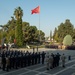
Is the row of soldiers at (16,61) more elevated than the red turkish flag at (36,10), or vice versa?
the red turkish flag at (36,10)

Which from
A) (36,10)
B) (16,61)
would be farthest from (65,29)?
(16,61)

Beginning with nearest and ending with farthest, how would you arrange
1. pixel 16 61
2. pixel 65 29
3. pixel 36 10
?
1. pixel 16 61
2. pixel 36 10
3. pixel 65 29

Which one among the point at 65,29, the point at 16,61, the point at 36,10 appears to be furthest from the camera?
the point at 65,29

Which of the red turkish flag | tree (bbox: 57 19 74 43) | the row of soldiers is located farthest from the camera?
tree (bbox: 57 19 74 43)

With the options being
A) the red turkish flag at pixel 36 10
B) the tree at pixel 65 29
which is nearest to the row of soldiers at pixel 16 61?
the red turkish flag at pixel 36 10

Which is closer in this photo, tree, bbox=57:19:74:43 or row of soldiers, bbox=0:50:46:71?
row of soldiers, bbox=0:50:46:71

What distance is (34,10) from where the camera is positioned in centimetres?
4594

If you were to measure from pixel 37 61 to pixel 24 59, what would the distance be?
3351 millimetres

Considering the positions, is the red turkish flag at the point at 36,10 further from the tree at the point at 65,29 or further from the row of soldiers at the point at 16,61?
the tree at the point at 65,29

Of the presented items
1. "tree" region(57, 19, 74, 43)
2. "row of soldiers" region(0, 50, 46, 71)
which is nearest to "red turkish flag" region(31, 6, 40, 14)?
"row of soldiers" region(0, 50, 46, 71)

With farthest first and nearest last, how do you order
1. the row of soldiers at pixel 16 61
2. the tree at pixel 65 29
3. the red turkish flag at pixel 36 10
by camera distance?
the tree at pixel 65 29, the red turkish flag at pixel 36 10, the row of soldiers at pixel 16 61

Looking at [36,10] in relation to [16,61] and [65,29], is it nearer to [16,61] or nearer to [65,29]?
[16,61]

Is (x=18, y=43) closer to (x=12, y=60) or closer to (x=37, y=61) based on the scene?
(x=37, y=61)

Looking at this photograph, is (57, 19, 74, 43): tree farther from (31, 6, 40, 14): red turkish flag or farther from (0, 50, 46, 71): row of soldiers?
(0, 50, 46, 71): row of soldiers
